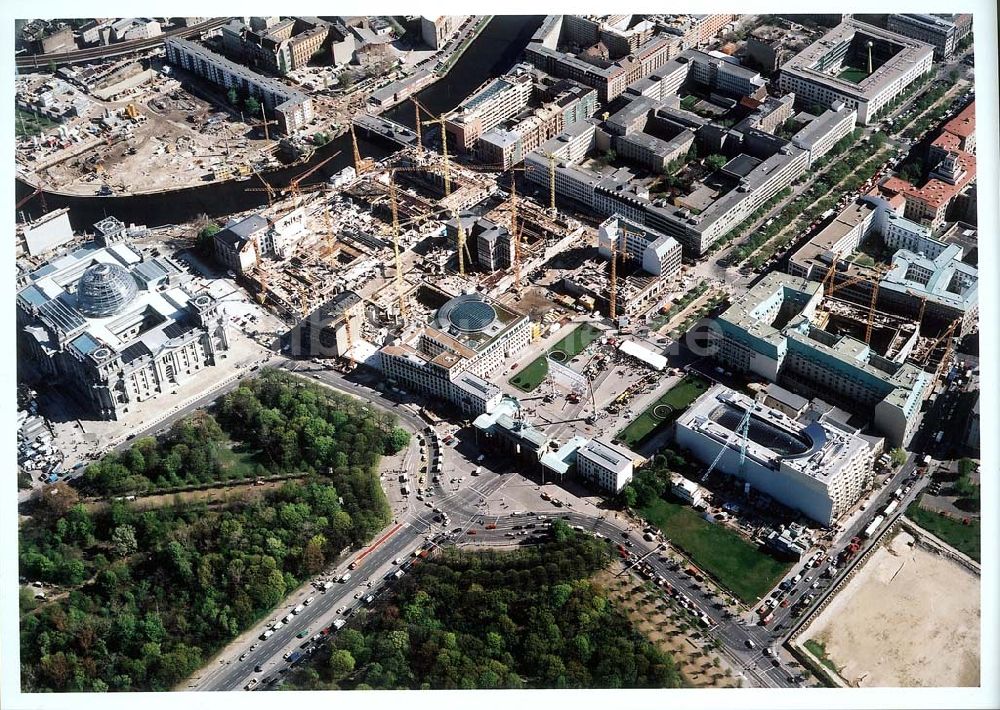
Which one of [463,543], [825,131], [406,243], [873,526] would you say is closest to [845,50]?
[825,131]

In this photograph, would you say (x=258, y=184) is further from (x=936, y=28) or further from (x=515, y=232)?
(x=936, y=28)

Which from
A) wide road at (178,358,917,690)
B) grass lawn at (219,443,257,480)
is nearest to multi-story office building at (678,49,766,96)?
wide road at (178,358,917,690)

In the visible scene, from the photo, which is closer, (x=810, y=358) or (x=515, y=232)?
(x=810, y=358)

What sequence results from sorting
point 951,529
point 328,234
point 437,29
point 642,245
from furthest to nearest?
point 437,29 → point 328,234 → point 642,245 → point 951,529

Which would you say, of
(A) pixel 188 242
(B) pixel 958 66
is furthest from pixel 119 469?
(B) pixel 958 66

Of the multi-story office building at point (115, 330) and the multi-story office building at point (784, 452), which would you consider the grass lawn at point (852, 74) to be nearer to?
the multi-story office building at point (784, 452)

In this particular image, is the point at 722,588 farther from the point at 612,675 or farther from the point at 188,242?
the point at 188,242

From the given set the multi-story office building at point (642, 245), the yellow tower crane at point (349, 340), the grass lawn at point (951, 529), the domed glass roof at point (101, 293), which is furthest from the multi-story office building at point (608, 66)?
the grass lawn at point (951, 529)
